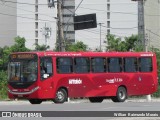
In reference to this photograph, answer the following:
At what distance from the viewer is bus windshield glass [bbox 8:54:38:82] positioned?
30938 millimetres

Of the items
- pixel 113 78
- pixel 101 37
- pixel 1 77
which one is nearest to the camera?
pixel 113 78

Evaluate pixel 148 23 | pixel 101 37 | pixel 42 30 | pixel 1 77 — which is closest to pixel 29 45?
pixel 42 30

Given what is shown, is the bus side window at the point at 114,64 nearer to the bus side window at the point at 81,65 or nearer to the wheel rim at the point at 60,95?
the bus side window at the point at 81,65

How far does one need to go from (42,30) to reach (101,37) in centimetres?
1615

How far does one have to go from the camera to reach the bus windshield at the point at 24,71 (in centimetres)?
3094

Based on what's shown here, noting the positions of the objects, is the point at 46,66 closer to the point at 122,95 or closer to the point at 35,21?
the point at 122,95

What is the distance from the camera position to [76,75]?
32625 millimetres

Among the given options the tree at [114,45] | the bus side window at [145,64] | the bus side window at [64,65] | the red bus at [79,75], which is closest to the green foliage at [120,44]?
the tree at [114,45]

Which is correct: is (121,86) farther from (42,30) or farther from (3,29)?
(3,29)

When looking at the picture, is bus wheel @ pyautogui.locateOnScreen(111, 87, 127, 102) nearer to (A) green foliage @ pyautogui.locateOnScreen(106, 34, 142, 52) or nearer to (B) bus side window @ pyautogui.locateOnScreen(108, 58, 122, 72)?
(B) bus side window @ pyautogui.locateOnScreen(108, 58, 122, 72)

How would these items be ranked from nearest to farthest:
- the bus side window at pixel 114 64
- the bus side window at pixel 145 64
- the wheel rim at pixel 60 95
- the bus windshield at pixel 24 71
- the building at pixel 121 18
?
1. the bus windshield at pixel 24 71
2. the wheel rim at pixel 60 95
3. the bus side window at pixel 114 64
4. the bus side window at pixel 145 64
5. the building at pixel 121 18

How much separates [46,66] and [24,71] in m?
1.25

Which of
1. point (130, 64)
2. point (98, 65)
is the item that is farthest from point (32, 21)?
point (98, 65)

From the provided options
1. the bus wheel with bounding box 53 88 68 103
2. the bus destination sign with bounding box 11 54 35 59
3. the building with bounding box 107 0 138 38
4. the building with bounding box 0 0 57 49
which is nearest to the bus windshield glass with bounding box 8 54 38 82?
the bus destination sign with bounding box 11 54 35 59
